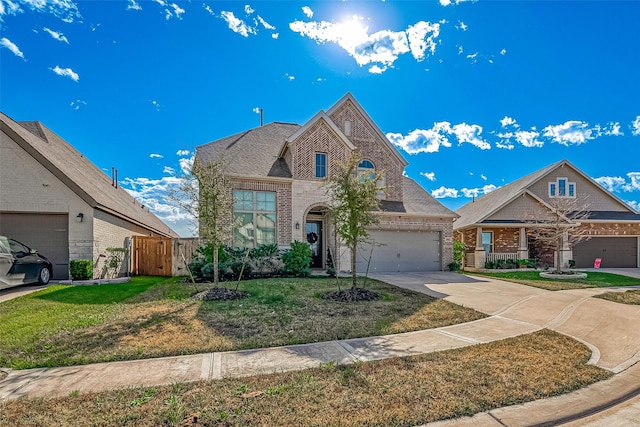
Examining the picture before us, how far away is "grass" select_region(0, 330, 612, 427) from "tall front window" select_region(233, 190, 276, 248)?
10686 mm

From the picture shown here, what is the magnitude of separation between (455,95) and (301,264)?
11516 mm

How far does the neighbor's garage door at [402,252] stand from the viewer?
632 inches

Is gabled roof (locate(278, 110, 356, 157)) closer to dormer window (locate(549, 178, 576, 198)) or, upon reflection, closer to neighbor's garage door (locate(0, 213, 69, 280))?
neighbor's garage door (locate(0, 213, 69, 280))

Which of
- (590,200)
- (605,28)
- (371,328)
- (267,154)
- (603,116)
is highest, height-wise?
(605,28)

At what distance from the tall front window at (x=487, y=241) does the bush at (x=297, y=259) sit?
13.0 meters

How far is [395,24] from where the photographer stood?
36.8 feet

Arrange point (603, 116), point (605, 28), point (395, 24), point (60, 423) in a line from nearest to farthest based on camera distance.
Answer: point (60, 423) < point (395, 24) < point (605, 28) < point (603, 116)

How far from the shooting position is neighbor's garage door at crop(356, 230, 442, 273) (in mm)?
16047

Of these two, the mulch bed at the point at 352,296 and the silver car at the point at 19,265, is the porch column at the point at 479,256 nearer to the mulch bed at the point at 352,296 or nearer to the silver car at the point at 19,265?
the mulch bed at the point at 352,296

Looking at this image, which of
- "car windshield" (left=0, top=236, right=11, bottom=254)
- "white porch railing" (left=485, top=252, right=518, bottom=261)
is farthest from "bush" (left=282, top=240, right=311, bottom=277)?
"white porch railing" (left=485, top=252, right=518, bottom=261)

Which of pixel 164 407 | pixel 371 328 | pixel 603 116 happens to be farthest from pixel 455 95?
pixel 164 407

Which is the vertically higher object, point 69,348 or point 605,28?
point 605,28

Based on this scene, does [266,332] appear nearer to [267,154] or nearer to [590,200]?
[267,154]

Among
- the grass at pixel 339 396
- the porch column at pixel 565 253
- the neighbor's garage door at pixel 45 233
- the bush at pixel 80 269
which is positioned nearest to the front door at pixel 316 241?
the bush at pixel 80 269
